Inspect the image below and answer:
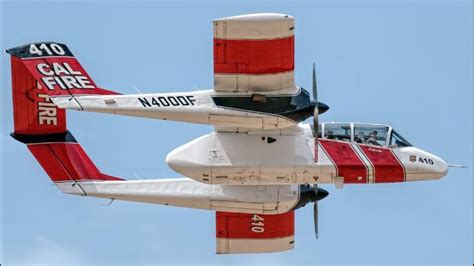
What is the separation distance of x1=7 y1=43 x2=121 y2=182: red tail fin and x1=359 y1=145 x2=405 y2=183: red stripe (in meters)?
8.86

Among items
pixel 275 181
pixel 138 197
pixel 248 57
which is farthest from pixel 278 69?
pixel 138 197

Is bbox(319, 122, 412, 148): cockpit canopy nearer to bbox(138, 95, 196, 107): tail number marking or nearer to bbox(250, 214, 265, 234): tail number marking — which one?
bbox(138, 95, 196, 107): tail number marking

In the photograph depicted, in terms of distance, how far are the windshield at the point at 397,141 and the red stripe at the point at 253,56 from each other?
465 centimetres

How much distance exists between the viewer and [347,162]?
39812 millimetres

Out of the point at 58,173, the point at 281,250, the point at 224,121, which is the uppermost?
the point at 224,121

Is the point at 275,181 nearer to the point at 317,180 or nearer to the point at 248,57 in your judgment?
the point at 317,180

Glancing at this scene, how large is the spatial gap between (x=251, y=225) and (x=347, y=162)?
6.11 m

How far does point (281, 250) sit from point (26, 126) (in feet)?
33.6

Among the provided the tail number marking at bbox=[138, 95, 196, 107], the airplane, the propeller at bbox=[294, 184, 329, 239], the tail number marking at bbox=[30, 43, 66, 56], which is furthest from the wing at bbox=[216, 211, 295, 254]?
the tail number marking at bbox=[30, 43, 66, 56]

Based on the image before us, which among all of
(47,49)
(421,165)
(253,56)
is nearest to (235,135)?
(253,56)

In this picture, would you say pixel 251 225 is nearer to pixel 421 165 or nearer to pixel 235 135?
pixel 235 135

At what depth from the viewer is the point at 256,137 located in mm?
40062

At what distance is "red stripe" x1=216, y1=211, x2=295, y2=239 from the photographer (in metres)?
44.3

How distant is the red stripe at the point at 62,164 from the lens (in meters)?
43.0
